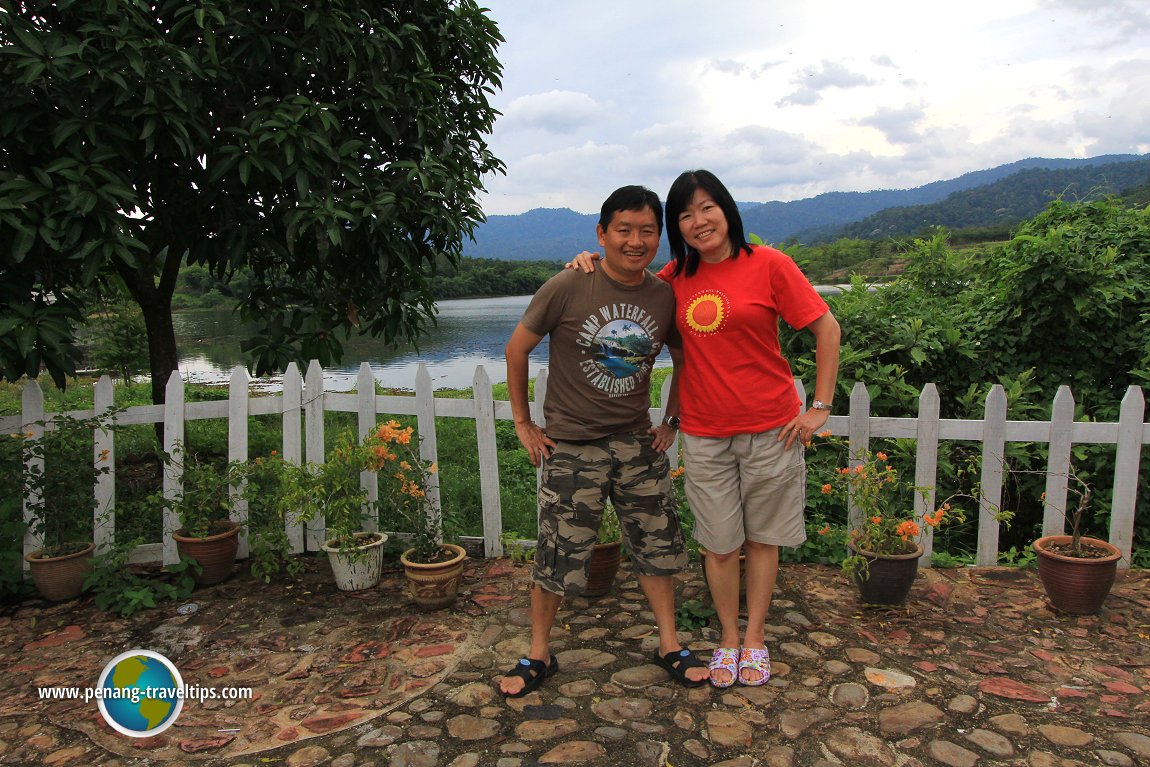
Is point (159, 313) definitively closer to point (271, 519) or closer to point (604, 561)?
point (271, 519)

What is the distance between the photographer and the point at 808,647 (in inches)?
119

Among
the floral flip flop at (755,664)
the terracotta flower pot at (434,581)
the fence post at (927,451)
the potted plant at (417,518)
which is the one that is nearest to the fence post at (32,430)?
the potted plant at (417,518)

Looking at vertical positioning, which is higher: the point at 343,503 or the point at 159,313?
the point at 159,313

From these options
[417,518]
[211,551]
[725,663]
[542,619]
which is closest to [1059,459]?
[725,663]

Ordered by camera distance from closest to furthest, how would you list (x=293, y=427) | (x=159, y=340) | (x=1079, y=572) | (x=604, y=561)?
1. (x=1079, y=572)
2. (x=604, y=561)
3. (x=293, y=427)
4. (x=159, y=340)

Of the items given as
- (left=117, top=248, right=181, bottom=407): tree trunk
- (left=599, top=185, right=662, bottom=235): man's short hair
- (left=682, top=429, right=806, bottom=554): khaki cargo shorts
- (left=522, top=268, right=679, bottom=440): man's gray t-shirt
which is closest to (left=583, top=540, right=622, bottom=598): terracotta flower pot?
(left=682, top=429, right=806, bottom=554): khaki cargo shorts

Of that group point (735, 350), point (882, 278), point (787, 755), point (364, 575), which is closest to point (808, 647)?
point (787, 755)

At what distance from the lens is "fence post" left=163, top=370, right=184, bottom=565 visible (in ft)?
13.1

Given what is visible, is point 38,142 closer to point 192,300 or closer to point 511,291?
point 511,291

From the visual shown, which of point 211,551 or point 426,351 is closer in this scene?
point 211,551

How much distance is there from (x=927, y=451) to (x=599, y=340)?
2.17 metres

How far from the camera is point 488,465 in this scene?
416 cm

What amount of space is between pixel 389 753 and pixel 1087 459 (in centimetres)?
409

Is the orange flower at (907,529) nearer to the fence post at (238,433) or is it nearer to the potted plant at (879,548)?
the potted plant at (879,548)
